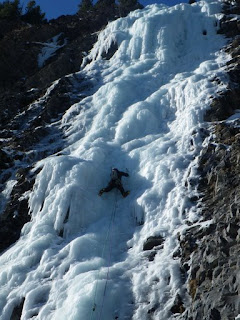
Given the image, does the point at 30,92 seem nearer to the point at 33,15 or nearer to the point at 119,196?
the point at 119,196

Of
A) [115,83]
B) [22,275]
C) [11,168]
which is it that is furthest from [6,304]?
[115,83]

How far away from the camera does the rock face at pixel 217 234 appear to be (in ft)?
27.1

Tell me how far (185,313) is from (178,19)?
18440 mm

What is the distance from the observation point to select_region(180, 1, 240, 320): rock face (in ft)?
27.1

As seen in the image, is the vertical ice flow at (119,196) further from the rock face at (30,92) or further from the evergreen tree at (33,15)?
the evergreen tree at (33,15)

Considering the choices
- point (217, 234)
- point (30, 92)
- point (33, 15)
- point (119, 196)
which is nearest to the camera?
point (217, 234)

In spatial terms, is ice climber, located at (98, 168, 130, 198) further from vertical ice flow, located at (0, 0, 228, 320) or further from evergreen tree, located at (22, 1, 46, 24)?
evergreen tree, located at (22, 1, 46, 24)

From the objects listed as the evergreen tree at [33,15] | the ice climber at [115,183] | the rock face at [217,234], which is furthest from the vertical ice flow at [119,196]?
the evergreen tree at [33,15]

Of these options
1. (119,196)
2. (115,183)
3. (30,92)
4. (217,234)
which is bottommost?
(119,196)

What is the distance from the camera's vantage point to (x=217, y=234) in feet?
31.7

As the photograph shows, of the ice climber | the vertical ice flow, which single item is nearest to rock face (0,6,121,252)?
the vertical ice flow

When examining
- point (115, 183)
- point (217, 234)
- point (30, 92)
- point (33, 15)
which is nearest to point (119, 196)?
point (115, 183)

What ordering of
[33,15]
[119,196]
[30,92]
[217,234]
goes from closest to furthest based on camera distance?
Result: [217,234] < [119,196] < [30,92] < [33,15]

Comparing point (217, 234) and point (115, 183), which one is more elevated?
point (217, 234)
